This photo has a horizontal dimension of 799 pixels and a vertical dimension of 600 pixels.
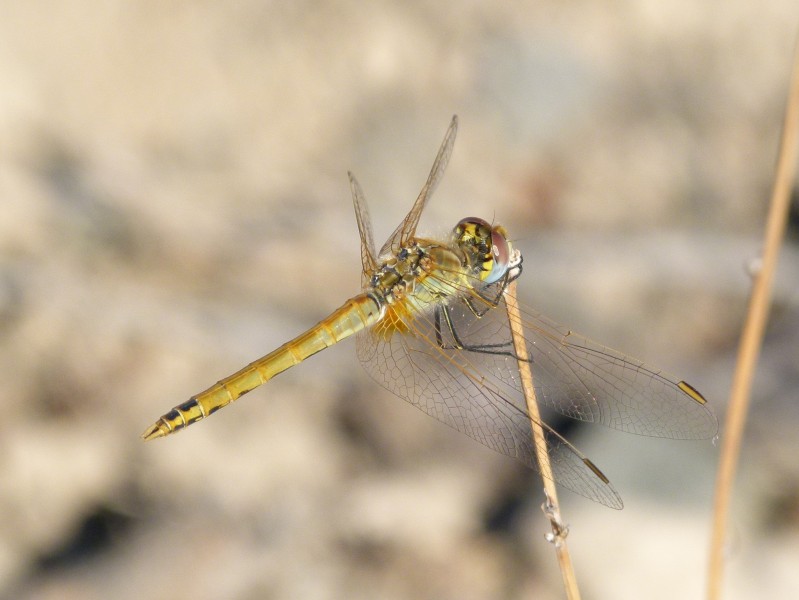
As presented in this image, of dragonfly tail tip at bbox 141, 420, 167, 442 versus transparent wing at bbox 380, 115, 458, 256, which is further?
transparent wing at bbox 380, 115, 458, 256

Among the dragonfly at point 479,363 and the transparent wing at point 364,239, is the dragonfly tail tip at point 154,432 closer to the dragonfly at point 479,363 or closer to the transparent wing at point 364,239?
the dragonfly at point 479,363

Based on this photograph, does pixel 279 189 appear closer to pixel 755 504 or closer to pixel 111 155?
pixel 111 155

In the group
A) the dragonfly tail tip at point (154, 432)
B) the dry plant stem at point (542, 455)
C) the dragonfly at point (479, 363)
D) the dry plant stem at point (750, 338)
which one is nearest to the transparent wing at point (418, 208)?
the dragonfly at point (479, 363)

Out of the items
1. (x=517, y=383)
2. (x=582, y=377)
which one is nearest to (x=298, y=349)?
(x=517, y=383)

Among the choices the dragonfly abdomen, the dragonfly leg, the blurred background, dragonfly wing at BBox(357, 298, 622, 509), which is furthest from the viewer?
the blurred background

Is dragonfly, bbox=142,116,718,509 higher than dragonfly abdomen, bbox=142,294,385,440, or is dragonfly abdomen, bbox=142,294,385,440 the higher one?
dragonfly abdomen, bbox=142,294,385,440

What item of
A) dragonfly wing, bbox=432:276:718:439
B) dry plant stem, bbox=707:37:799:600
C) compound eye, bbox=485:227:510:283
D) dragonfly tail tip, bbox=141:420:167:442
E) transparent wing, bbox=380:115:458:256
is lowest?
dry plant stem, bbox=707:37:799:600

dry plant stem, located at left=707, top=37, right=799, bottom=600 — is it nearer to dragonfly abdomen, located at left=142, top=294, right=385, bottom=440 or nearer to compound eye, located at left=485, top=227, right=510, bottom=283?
compound eye, located at left=485, top=227, right=510, bottom=283

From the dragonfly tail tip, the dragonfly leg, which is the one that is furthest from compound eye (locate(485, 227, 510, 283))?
the dragonfly tail tip
